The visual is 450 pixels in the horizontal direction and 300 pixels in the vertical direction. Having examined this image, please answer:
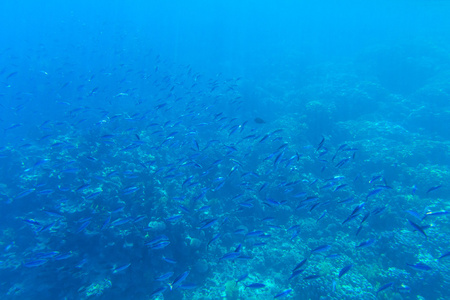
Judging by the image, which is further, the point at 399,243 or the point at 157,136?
the point at 157,136

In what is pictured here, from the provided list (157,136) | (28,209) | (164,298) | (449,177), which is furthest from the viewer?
(157,136)

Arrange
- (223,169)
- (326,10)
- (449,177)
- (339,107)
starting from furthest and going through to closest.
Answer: (326,10), (339,107), (223,169), (449,177)

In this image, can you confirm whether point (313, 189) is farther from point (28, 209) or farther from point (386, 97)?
point (386, 97)

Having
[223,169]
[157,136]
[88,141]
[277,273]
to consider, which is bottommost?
[277,273]

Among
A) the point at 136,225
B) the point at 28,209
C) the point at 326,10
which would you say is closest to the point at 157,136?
the point at 28,209

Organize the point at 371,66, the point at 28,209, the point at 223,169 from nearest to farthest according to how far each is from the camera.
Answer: the point at 28,209 < the point at 223,169 < the point at 371,66

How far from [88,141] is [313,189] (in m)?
15.2

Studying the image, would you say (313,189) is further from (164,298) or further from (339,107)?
(339,107)

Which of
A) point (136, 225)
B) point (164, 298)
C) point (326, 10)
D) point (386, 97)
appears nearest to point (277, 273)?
point (164, 298)

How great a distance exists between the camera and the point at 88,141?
1505cm

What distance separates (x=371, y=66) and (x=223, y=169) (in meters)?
31.9

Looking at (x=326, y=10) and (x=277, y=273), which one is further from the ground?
(x=326, y=10)

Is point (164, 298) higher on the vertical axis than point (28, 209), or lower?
lower

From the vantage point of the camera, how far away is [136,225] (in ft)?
27.8
